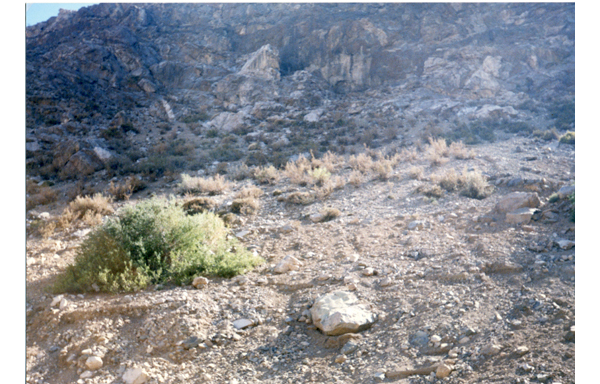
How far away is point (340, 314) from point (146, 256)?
267 centimetres

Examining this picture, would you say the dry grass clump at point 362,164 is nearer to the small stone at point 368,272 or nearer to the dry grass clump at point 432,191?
the dry grass clump at point 432,191

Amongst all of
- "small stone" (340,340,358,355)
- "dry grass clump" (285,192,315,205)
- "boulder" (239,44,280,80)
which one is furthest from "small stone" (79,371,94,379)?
"boulder" (239,44,280,80)

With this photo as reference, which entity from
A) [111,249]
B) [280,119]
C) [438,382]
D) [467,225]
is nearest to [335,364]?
[438,382]

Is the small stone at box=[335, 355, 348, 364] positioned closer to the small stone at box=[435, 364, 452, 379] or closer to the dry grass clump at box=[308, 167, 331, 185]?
the small stone at box=[435, 364, 452, 379]

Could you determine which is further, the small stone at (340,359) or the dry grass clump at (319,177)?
the dry grass clump at (319,177)

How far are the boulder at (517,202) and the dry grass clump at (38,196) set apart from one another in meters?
9.84

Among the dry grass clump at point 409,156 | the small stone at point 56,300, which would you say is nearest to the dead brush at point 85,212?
the small stone at point 56,300

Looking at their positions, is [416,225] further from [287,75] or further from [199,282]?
[287,75]

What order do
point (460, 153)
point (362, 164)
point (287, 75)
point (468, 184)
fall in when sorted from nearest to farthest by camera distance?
point (468, 184) < point (460, 153) < point (362, 164) < point (287, 75)

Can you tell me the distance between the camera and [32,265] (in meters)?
5.06

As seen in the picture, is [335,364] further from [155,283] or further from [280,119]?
[280,119]

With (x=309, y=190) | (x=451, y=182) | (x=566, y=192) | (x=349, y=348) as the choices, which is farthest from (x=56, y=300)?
(x=451, y=182)

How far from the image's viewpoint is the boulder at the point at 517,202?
5461mm

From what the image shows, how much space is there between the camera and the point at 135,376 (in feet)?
9.43
